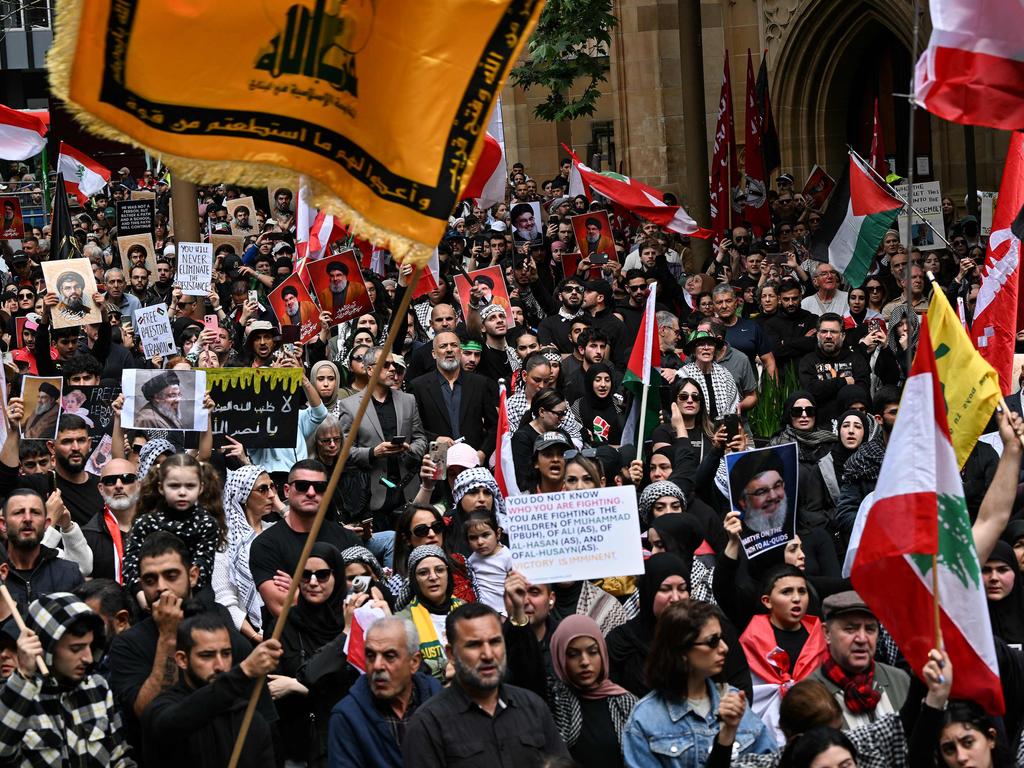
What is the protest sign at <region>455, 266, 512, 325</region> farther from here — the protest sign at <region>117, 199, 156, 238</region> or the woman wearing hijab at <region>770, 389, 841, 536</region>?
the protest sign at <region>117, 199, 156, 238</region>

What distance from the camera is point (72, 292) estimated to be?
47.1 ft

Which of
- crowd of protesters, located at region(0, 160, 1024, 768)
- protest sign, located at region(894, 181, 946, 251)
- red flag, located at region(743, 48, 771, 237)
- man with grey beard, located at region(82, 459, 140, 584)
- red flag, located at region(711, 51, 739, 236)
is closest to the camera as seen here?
crowd of protesters, located at region(0, 160, 1024, 768)

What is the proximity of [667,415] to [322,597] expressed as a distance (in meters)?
5.29

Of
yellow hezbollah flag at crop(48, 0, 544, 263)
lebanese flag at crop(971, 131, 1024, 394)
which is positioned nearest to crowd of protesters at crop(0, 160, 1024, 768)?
lebanese flag at crop(971, 131, 1024, 394)

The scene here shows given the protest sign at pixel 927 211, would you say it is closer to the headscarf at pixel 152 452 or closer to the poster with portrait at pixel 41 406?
the poster with portrait at pixel 41 406

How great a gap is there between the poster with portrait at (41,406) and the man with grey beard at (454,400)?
2401 millimetres

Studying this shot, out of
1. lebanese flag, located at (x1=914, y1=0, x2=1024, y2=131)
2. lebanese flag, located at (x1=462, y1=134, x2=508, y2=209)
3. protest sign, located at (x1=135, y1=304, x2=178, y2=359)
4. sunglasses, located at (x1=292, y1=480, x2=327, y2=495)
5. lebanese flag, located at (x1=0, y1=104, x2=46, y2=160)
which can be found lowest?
sunglasses, located at (x1=292, y1=480, x2=327, y2=495)

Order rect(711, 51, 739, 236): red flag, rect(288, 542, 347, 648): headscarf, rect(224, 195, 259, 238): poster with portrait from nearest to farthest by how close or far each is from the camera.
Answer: rect(288, 542, 347, 648): headscarf < rect(224, 195, 259, 238): poster with portrait < rect(711, 51, 739, 236): red flag

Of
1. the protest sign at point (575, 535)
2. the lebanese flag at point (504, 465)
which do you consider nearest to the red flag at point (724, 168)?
the lebanese flag at point (504, 465)

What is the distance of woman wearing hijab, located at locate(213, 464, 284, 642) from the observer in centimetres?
862

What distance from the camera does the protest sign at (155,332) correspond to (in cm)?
1414

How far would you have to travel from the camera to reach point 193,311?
1669cm

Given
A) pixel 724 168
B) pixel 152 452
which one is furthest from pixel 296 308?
pixel 724 168

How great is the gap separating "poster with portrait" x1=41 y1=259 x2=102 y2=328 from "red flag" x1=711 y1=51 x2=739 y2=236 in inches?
392
